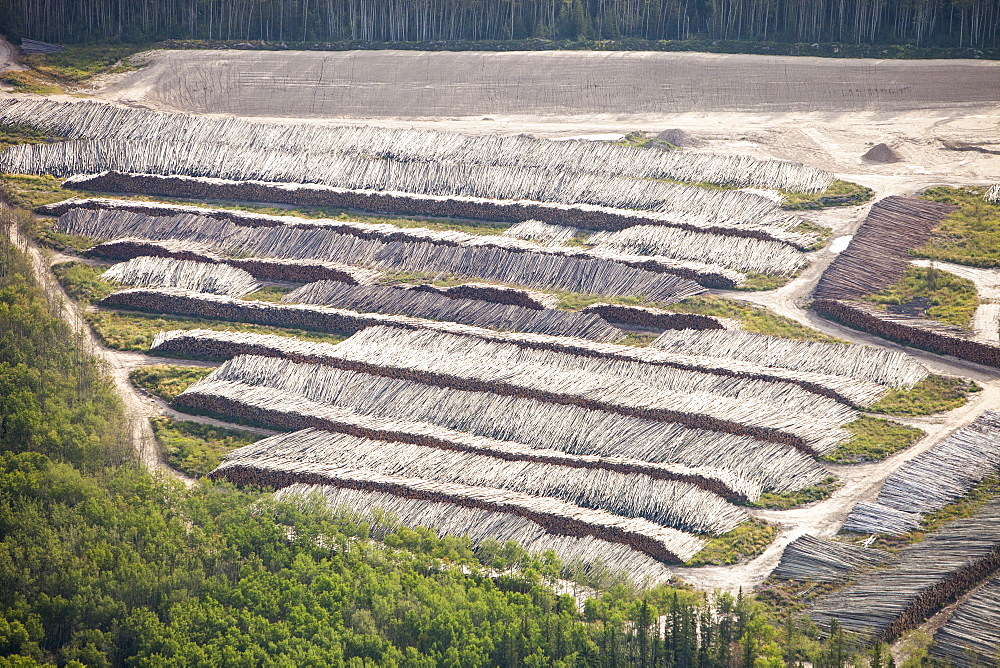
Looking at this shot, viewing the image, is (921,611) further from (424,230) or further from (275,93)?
(275,93)

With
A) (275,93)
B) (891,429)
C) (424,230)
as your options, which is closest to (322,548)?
(891,429)

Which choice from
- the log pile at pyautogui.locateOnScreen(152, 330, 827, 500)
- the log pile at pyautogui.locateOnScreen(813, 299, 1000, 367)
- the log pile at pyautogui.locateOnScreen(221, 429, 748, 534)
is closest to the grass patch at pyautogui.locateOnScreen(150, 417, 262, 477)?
the log pile at pyautogui.locateOnScreen(221, 429, 748, 534)

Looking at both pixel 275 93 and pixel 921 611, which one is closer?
pixel 921 611

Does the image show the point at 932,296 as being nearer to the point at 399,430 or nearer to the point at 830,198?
the point at 830,198

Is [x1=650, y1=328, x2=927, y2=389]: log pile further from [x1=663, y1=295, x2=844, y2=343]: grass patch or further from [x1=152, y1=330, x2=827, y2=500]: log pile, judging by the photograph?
[x1=152, y1=330, x2=827, y2=500]: log pile

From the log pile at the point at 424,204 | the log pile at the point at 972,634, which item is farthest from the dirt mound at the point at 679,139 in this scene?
the log pile at the point at 972,634

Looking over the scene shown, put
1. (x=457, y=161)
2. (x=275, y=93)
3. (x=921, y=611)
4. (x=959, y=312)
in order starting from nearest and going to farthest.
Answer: (x=921, y=611) → (x=959, y=312) → (x=457, y=161) → (x=275, y=93)

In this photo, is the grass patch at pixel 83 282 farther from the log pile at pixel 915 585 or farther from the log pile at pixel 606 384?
the log pile at pixel 915 585

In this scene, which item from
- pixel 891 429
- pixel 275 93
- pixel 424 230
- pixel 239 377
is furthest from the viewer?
pixel 275 93
